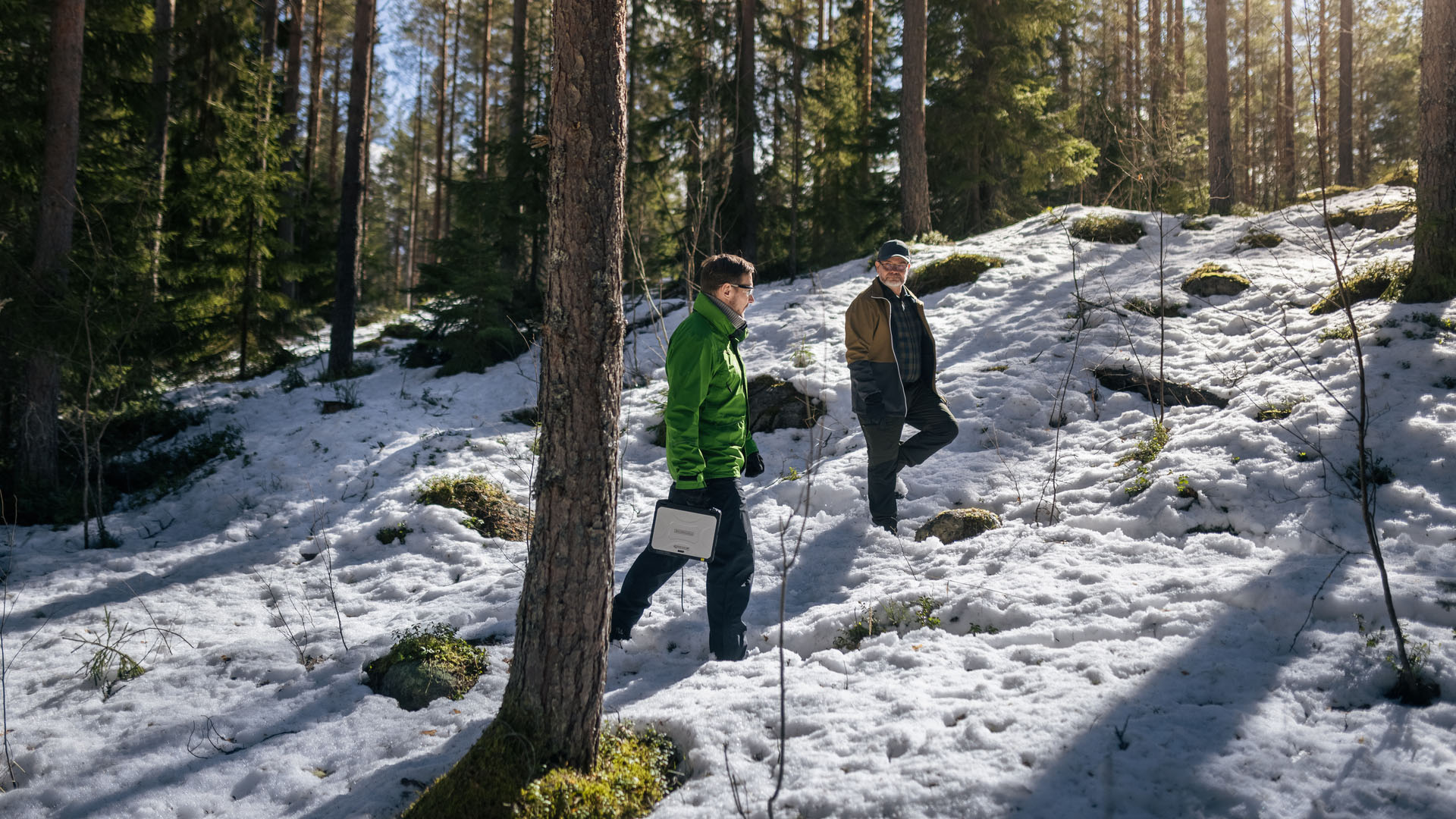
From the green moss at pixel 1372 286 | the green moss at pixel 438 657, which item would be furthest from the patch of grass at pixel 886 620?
the green moss at pixel 1372 286

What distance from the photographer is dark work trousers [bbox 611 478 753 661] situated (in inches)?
150

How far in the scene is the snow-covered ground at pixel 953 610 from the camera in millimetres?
2734

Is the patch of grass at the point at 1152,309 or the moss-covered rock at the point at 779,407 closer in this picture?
the moss-covered rock at the point at 779,407

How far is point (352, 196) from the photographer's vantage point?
11938mm

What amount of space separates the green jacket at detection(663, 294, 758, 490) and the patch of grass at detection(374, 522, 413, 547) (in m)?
3.85

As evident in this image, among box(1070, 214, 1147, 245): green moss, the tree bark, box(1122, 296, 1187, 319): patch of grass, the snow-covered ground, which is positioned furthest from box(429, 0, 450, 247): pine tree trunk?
box(1122, 296, 1187, 319): patch of grass

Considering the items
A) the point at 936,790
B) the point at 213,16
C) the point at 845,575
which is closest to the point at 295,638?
the point at 845,575

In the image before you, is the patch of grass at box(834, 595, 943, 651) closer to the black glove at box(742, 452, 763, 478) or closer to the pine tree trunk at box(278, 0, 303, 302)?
the black glove at box(742, 452, 763, 478)

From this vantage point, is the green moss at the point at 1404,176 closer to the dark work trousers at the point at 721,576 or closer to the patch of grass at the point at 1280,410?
the patch of grass at the point at 1280,410

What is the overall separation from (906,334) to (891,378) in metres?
0.41

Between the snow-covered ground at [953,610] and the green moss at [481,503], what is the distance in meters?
0.22

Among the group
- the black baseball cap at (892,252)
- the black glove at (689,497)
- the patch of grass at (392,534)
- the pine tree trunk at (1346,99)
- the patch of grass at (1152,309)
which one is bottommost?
the patch of grass at (392,534)

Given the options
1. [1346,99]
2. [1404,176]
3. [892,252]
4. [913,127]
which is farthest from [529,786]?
[1346,99]

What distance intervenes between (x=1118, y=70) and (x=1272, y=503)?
62.5 feet
